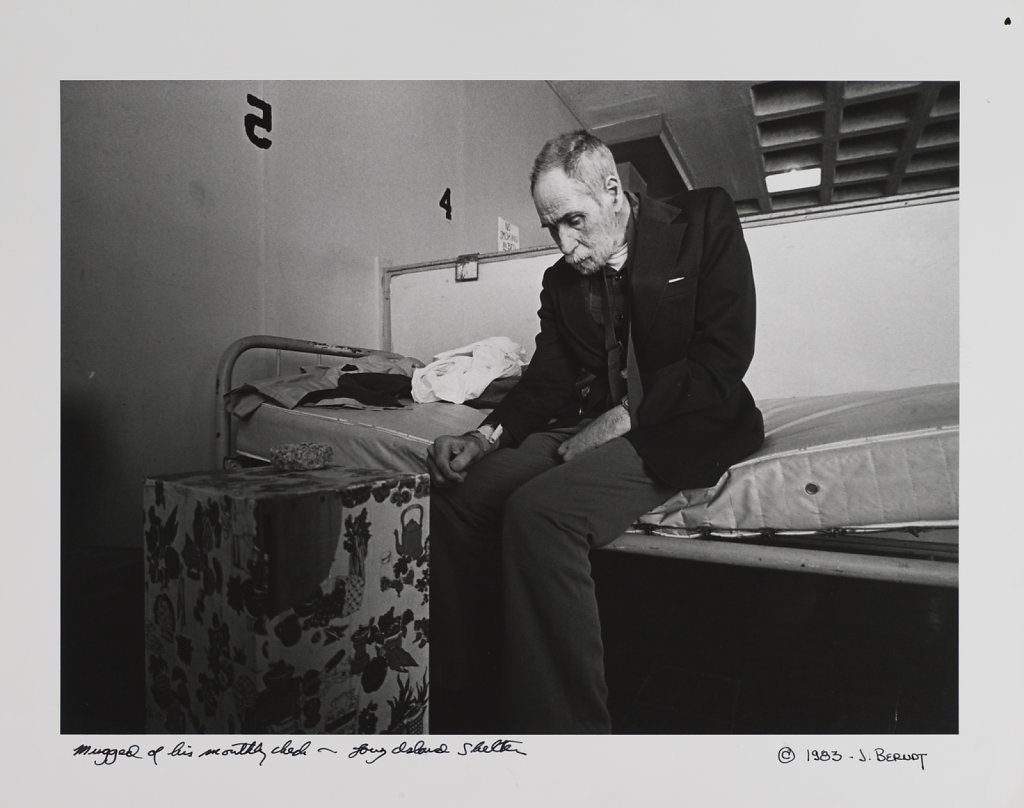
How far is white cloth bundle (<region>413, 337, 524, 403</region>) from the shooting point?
1.45 m

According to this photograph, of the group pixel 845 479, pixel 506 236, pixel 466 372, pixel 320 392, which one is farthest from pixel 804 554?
pixel 506 236

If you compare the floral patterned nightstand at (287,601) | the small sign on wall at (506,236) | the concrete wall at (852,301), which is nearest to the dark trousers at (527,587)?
the floral patterned nightstand at (287,601)

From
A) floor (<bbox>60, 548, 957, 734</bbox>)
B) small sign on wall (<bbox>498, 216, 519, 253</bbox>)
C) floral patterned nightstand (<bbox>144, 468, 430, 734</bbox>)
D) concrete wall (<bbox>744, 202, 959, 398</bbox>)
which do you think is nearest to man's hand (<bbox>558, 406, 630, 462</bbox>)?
floral patterned nightstand (<bbox>144, 468, 430, 734</bbox>)

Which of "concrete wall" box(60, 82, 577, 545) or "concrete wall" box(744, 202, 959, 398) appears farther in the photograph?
"concrete wall" box(744, 202, 959, 398)

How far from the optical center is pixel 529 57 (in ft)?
2.77

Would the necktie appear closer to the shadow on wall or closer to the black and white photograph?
the black and white photograph

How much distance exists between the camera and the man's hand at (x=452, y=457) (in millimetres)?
972

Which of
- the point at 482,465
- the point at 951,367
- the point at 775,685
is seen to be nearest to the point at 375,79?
the point at 482,465

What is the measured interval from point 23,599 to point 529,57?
1.15m

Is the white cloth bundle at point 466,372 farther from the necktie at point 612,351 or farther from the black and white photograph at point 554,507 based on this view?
the necktie at point 612,351
